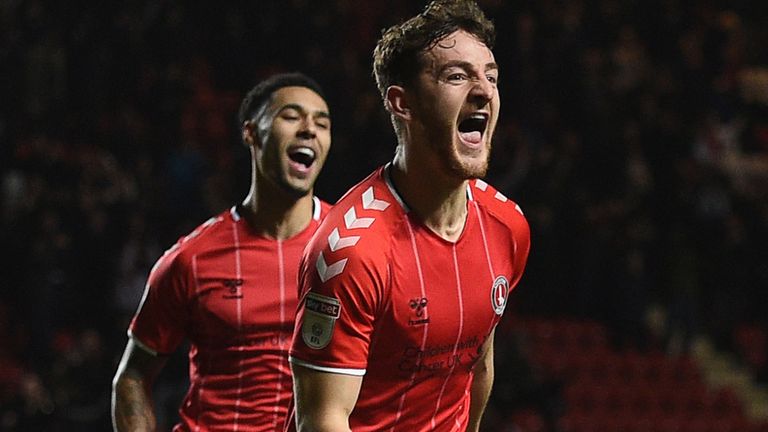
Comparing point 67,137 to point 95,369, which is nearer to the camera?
point 95,369

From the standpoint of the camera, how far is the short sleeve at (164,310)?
169 inches

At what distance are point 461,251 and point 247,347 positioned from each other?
1149 mm

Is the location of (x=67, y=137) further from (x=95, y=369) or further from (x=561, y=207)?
(x=561, y=207)

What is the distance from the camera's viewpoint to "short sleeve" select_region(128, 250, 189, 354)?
4.30m

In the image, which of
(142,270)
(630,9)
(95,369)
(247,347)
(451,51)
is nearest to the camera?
(451,51)

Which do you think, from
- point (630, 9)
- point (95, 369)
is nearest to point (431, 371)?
point (95, 369)

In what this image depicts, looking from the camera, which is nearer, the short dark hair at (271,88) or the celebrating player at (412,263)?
the celebrating player at (412,263)

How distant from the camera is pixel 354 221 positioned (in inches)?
126

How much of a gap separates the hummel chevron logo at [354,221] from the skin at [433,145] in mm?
195

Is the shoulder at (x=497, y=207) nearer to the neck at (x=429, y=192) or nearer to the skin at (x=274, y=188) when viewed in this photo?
the neck at (x=429, y=192)

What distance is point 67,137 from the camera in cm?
1127

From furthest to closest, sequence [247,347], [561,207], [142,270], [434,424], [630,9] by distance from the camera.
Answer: [630,9]
[561,207]
[142,270]
[247,347]
[434,424]

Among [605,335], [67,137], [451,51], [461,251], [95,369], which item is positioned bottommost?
[605,335]

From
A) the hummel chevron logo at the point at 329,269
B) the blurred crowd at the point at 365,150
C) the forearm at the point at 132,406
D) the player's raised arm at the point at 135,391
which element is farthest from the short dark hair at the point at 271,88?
the blurred crowd at the point at 365,150
